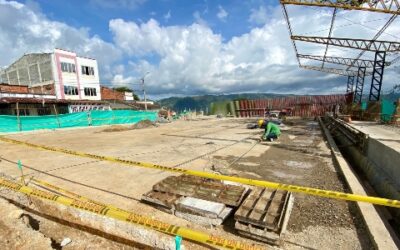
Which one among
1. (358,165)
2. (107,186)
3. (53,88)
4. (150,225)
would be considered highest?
(53,88)

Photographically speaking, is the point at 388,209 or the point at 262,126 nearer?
the point at 388,209

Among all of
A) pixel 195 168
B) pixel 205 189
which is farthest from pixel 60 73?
pixel 205 189

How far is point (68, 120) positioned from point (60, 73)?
19497mm

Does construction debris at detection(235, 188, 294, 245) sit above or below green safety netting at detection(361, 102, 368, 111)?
below

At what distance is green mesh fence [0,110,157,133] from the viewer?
19.6 meters

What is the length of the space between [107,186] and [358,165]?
9.16 metres

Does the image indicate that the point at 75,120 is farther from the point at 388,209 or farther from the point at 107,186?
the point at 388,209

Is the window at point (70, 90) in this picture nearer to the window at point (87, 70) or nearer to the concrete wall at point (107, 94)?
the window at point (87, 70)

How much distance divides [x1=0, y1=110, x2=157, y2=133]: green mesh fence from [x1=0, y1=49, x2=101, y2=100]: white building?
15955 millimetres

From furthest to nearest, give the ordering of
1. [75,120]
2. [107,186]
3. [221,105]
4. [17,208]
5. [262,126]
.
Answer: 1. [221,105]
2. [75,120]
3. [262,126]
4. [107,186]
5. [17,208]

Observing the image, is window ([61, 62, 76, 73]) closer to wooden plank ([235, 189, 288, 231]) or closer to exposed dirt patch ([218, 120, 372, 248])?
exposed dirt patch ([218, 120, 372, 248])

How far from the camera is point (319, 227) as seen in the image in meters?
4.11

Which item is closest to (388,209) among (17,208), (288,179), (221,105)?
(288,179)

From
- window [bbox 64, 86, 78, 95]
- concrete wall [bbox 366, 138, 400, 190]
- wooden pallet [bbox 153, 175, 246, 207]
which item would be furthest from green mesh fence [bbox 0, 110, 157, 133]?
concrete wall [bbox 366, 138, 400, 190]
